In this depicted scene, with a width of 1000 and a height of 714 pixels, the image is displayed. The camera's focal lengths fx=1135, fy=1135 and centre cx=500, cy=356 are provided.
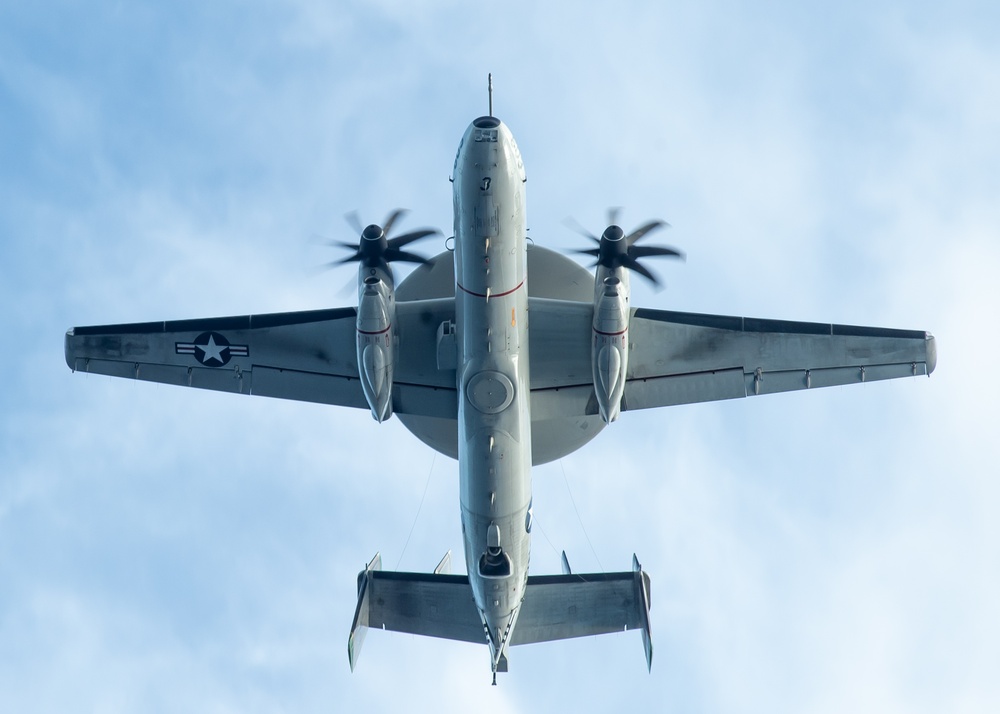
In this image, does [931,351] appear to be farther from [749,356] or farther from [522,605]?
[522,605]

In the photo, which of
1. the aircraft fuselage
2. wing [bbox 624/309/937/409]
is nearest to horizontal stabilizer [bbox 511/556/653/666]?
the aircraft fuselage

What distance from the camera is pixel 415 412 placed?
32.6 meters

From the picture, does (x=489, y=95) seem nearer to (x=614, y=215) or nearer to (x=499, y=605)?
(x=614, y=215)

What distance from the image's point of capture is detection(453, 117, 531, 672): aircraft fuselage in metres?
27.1

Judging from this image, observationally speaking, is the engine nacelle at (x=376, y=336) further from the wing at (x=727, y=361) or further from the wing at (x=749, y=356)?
the wing at (x=749, y=356)

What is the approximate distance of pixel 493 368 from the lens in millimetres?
28328

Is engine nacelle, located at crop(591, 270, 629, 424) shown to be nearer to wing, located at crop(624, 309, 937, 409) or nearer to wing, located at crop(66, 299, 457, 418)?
wing, located at crop(624, 309, 937, 409)

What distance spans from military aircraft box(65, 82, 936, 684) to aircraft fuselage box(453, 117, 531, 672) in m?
0.05

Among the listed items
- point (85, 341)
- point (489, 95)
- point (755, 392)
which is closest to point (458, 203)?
point (489, 95)

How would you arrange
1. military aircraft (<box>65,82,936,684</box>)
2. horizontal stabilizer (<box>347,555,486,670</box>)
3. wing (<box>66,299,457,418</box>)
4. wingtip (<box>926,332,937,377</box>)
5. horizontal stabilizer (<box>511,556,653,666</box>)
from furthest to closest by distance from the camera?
horizontal stabilizer (<box>347,555,486,670</box>) → wing (<box>66,299,457,418</box>) → horizontal stabilizer (<box>511,556,653,666</box>) → wingtip (<box>926,332,937,377</box>) → military aircraft (<box>65,82,936,684</box>)

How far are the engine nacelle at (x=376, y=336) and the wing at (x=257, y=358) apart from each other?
2.38 m

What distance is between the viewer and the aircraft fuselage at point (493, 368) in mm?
27125

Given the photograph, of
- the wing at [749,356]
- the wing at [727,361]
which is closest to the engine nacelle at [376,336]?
the wing at [727,361]

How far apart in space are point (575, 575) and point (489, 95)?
13.6 m
